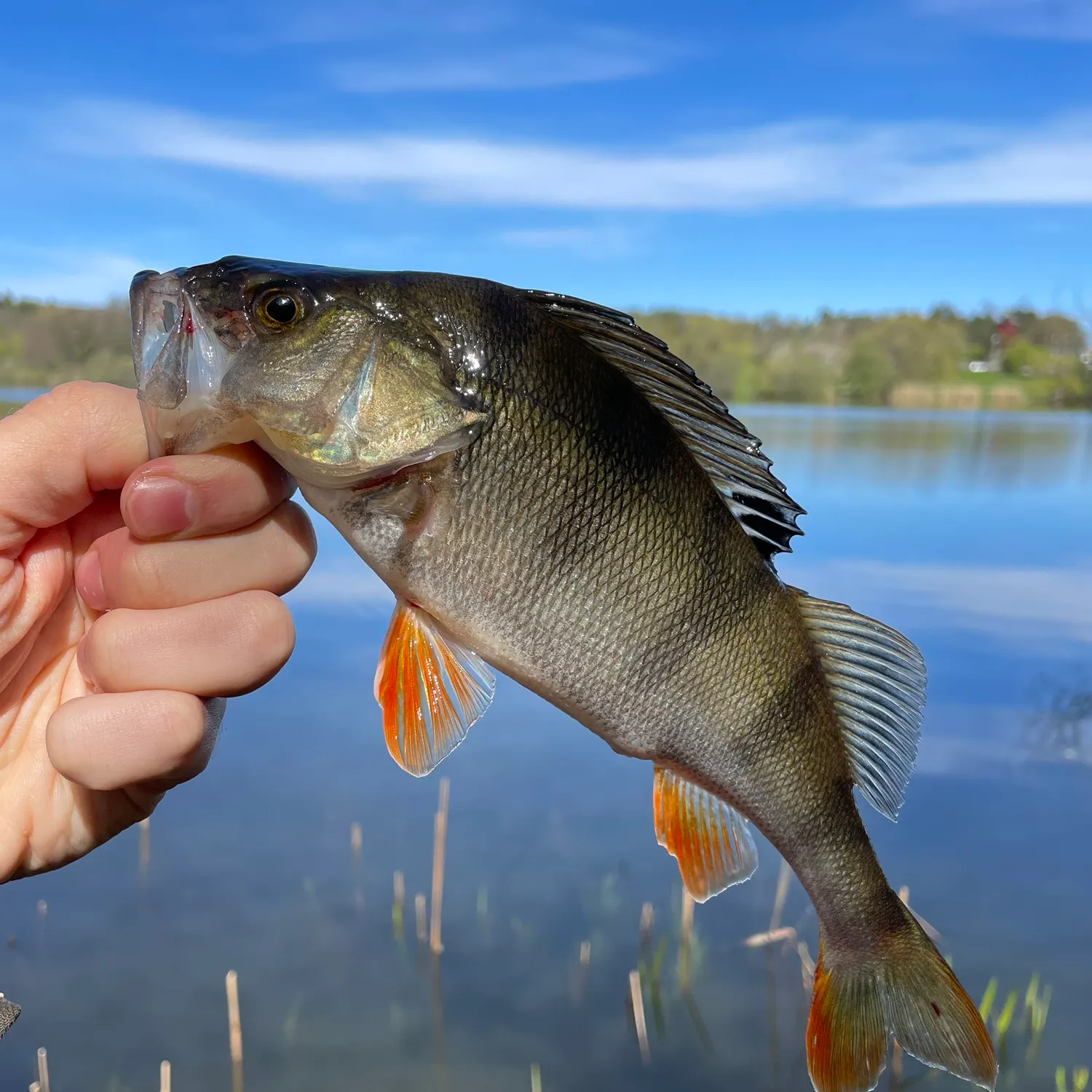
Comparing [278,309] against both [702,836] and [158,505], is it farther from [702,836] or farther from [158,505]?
[702,836]

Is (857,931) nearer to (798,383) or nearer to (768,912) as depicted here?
(768,912)

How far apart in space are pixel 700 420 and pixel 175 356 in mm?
875

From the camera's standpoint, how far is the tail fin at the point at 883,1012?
1.66m

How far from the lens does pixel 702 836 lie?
1.65 m

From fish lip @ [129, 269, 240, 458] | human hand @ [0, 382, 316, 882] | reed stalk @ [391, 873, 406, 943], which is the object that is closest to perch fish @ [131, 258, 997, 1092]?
fish lip @ [129, 269, 240, 458]

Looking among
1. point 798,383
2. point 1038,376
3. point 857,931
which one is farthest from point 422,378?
point 1038,376

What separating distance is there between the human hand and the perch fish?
0.12 metres

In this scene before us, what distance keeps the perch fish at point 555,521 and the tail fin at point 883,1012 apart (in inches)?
0.5

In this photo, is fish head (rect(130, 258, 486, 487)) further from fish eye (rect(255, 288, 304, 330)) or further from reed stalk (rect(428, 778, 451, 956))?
reed stalk (rect(428, 778, 451, 956))

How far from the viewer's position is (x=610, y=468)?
147 centimetres

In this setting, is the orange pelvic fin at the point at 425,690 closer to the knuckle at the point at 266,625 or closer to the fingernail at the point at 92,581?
the knuckle at the point at 266,625

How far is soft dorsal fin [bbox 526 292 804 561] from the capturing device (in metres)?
1.53

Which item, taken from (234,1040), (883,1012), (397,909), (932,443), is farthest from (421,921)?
(932,443)

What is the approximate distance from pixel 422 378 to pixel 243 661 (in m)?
0.61
